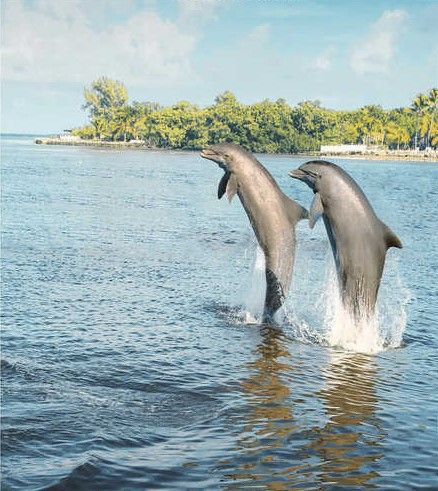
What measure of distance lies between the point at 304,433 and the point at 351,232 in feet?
17.2

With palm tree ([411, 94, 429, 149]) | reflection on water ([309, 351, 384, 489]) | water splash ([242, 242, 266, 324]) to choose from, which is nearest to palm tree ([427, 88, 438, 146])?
palm tree ([411, 94, 429, 149])

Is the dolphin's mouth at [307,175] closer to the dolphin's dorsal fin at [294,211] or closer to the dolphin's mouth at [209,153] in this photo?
the dolphin's dorsal fin at [294,211]

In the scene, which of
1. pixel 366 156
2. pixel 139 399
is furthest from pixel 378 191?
pixel 366 156

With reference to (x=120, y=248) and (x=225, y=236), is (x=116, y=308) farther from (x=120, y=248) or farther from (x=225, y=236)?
(x=225, y=236)

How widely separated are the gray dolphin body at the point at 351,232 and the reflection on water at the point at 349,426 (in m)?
1.37

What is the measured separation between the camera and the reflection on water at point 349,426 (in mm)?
9094

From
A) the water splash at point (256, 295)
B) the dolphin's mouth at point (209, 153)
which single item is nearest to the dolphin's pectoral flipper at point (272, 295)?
the water splash at point (256, 295)

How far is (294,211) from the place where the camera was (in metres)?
16.0

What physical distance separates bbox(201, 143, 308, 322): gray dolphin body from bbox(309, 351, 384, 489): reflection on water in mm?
2769

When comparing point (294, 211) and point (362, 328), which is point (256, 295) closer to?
point (294, 211)

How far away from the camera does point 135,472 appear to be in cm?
877

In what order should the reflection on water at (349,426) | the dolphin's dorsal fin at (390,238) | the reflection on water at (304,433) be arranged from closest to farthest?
the reflection on water at (304,433) → the reflection on water at (349,426) → the dolphin's dorsal fin at (390,238)

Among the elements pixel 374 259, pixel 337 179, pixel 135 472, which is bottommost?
pixel 135 472

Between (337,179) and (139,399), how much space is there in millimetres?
5681
